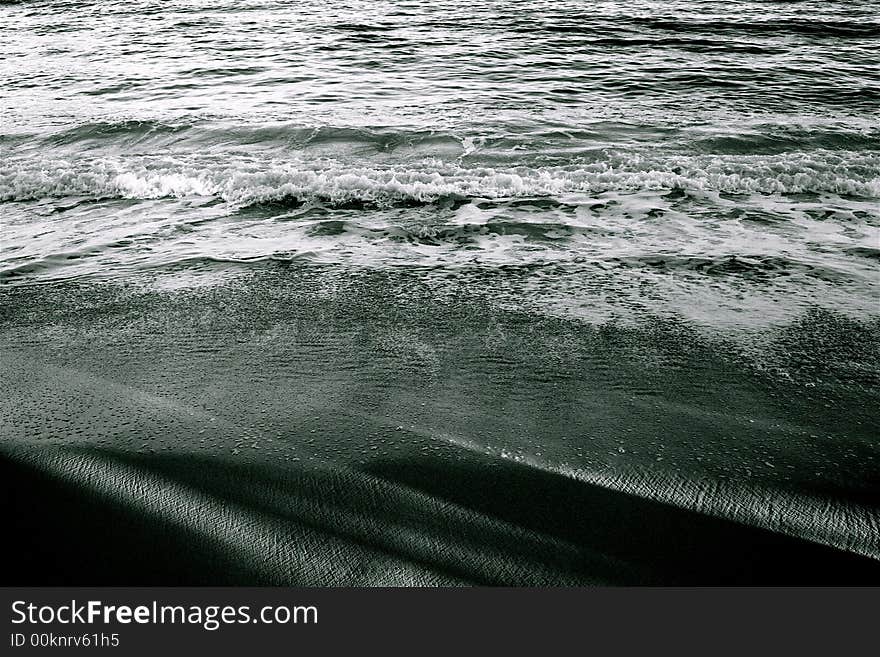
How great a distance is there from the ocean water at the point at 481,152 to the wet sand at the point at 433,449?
81 cm

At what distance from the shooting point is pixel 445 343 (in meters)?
3.73

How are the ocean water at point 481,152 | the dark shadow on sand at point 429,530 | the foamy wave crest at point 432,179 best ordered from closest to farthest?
the dark shadow on sand at point 429,530 < the ocean water at point 481,152 < the foamy wave crest at point 432,179

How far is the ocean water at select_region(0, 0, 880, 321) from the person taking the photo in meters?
5.06

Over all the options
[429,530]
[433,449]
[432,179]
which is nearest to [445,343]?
[433,449]

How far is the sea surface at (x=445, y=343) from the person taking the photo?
237 centimetres

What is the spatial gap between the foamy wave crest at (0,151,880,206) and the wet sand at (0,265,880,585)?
2821mm

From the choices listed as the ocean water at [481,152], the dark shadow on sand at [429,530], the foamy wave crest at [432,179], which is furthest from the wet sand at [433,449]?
the foamy wave crest at [432,179]

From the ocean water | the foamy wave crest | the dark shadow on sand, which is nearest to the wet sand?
the dark shadow on sand

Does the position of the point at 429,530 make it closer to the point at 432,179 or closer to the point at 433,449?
the point at 433,449

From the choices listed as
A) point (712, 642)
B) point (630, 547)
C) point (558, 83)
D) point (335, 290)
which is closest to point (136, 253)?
point (335, 290)

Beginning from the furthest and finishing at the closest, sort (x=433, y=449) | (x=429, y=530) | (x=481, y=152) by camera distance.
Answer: (x=481, y=152)
(x=433, y=449)
(x=429, y=530)

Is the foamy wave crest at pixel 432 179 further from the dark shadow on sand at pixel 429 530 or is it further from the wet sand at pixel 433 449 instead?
the dark shadow on sand at pixel 429 530

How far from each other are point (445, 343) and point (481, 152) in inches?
191

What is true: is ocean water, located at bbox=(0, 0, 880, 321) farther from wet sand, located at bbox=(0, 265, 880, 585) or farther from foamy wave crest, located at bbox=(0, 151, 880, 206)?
wet sand, located at bbox=(0, 265, 880, 585)
